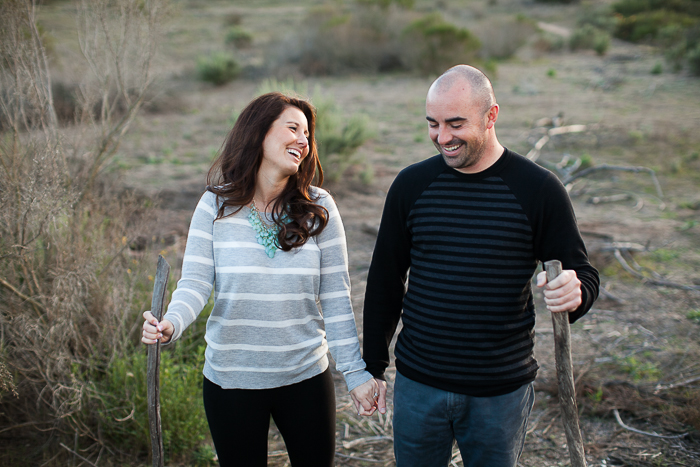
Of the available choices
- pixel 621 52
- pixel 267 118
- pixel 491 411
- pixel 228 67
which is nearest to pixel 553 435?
Answer: pixel 491 411

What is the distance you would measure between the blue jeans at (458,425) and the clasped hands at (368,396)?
8 centimetres

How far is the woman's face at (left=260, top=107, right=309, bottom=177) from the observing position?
79.0 inches

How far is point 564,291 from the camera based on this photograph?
64.8 inches

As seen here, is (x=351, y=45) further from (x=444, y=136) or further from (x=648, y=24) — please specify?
(x=444, y=136)

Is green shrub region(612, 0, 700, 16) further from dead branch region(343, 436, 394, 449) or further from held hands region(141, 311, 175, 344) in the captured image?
held hands region(141, 311, 175, 344)

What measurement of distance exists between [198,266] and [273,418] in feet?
2.11

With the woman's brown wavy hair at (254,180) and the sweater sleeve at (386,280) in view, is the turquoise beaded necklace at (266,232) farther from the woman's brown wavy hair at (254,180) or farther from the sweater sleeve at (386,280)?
the sweater sleeve at (386,280)

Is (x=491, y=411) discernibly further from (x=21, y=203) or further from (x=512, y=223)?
(x=21, y=203)

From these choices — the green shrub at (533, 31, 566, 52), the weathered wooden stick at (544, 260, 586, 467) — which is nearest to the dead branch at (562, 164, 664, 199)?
the weathered wooden stick at (544, 260, 586, 467)

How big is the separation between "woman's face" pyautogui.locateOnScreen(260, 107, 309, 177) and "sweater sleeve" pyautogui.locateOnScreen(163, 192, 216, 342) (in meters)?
0.27

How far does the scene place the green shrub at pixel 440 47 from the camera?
17.1 metres

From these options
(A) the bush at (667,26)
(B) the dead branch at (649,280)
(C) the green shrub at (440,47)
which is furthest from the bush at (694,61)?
(B) the dead branch at (649,280)

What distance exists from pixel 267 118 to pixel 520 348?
1269mm

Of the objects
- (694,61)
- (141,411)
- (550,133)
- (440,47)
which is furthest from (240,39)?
(141,411)
